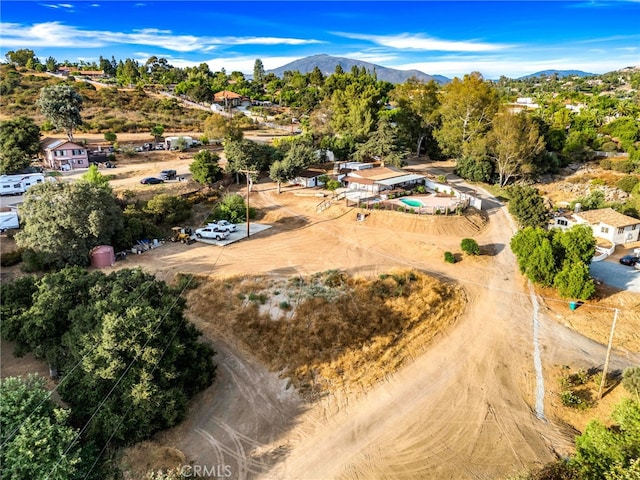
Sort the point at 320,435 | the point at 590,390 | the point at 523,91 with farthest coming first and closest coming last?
the point at 523,91 < the point at 590,390 < the point at 320,435

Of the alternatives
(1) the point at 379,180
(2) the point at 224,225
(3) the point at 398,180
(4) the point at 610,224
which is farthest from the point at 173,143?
(4) the point at 610,224

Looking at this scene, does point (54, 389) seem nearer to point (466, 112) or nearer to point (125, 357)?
point (125, 357)

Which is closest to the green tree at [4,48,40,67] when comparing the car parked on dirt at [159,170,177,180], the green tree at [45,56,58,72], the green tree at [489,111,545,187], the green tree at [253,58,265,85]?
the green tree at [45,56,58,72]

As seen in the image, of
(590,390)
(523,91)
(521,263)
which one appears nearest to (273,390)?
(590,390)

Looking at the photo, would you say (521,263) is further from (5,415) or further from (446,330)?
(5,415)

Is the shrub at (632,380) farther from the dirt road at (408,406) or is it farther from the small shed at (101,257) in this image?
the small shed at (101,257)

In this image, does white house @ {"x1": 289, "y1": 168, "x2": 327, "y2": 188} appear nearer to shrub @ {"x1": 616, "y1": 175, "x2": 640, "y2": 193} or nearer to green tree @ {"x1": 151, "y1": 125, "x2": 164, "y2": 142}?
green tree @ {"x1": 151, "y1": 125, "x2": 164, "y2": 142}
